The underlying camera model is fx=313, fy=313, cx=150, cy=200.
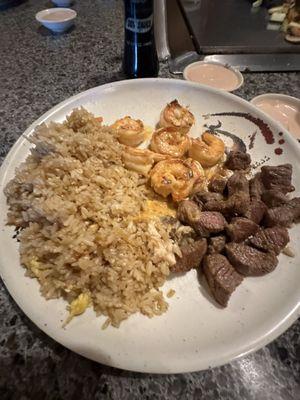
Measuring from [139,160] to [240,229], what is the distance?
519mm

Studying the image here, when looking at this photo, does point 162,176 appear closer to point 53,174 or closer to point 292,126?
point 53,174

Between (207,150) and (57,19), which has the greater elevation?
(57,19)

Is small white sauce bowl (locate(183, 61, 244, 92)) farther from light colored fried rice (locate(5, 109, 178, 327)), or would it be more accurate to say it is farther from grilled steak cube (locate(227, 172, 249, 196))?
light colored fried rice (locate(5, 109, 178, 327))

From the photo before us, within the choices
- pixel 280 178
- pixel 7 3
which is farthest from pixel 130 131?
pixel 7 3

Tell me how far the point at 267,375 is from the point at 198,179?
2.45ft

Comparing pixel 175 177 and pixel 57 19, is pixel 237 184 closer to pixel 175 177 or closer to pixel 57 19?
pixel 175 177

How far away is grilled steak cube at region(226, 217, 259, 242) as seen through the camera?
1141mm

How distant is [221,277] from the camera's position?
1.01 meters

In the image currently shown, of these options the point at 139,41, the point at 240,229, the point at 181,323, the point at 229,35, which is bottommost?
the point at 181,323

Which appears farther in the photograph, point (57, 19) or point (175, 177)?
point (57, 19)

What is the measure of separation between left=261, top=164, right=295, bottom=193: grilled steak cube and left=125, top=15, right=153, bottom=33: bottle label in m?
0.97

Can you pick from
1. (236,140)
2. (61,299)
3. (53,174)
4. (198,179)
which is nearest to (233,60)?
(236,140)

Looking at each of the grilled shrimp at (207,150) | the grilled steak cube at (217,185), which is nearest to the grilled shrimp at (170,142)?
the grilled shrimp at (207,150)

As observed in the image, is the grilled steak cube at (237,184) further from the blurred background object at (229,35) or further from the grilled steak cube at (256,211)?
the blurred background object at (229,35)
